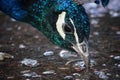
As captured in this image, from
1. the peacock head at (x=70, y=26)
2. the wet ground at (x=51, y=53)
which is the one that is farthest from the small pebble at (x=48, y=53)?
the peacock head at (x=70, y=26)

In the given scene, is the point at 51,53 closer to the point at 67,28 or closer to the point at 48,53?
the point at 48,53

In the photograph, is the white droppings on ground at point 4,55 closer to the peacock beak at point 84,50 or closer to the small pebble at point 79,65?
the small pebble at point 79,65

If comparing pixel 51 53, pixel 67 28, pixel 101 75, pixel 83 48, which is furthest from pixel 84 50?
pixel 51 53

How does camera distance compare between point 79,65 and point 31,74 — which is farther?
point 79,65

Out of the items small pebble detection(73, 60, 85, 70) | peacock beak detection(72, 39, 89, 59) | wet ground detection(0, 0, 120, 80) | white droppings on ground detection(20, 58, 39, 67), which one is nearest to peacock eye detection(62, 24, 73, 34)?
peacock beak detection(72, 39, 89, 59)

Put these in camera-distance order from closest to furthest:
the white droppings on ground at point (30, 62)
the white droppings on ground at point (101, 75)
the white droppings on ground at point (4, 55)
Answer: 1. the white droppings on ground at point (101, 75)
2. the white droppings on ground at point (30, 62)
3. the white droppings on ground at point (4, 55)

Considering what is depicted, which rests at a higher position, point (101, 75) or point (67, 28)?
point (67, 28)
